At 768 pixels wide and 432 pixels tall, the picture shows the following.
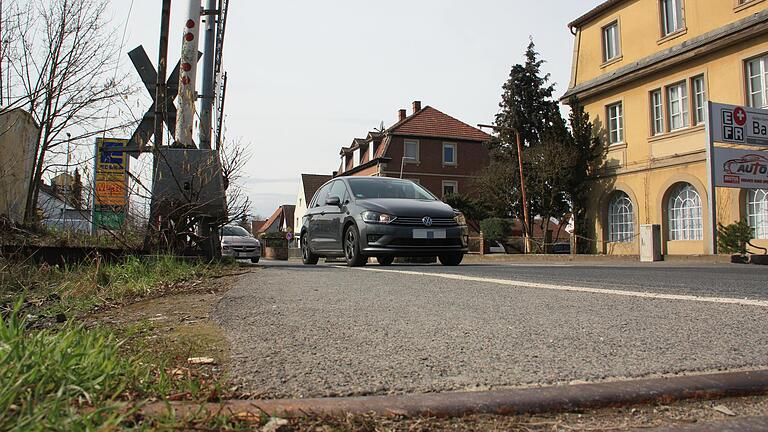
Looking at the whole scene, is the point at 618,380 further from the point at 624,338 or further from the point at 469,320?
the point at 469,320

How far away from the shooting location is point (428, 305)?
365 cm

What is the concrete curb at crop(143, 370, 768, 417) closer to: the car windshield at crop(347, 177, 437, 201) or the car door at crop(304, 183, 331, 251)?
the car windshield at crop(347, 177, 437, 201)

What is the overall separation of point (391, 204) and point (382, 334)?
21.6ft

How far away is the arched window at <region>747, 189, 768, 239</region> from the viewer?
17812 millimetres

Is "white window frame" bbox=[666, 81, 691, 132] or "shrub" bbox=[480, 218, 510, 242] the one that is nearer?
"white window frame" bbox=[666, 81, 691, 132]

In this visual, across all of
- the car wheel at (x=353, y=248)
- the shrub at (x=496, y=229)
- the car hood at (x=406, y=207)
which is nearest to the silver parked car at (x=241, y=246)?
the car wheel at (x=353, y=248)

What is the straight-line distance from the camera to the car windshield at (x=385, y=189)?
997 centimetres

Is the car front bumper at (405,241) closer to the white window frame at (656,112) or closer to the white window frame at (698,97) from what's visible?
the white window frame at (698,97)

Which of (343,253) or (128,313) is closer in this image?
(128,313)

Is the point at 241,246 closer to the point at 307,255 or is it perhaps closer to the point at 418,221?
the point at 307,255

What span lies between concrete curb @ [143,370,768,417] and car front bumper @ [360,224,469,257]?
277 inches

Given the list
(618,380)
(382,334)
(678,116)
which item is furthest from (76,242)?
(678,116)

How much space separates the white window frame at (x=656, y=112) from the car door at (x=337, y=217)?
1609cm

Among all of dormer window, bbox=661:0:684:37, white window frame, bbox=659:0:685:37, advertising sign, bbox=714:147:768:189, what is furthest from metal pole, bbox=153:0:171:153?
dormer window, bbox=661:0:684:37
